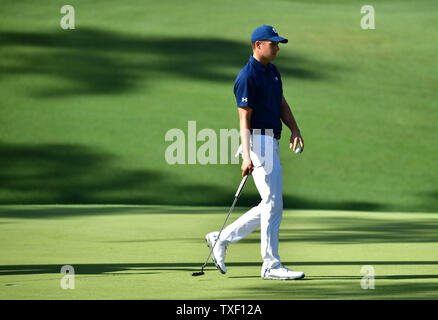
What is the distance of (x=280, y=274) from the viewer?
6938mm

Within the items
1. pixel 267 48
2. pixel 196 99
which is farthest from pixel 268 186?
pixel 196 99

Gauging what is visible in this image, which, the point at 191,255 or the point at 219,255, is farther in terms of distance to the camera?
the point at 191,255

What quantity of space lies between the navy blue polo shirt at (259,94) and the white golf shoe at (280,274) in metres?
1.15

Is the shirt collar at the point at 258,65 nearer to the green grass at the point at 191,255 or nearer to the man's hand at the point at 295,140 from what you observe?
the man's hand at the point at 295,140

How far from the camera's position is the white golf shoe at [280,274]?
6.94 meters

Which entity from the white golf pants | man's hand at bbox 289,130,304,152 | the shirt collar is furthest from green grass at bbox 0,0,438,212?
the shirt collar

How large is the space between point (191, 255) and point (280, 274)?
6.61 feet

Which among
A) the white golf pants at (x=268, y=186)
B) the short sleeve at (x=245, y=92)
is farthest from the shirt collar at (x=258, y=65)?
the white golf pants at (x=268, y=186)

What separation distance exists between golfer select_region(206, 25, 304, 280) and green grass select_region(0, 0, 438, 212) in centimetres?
980

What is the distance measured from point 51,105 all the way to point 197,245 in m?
13.0

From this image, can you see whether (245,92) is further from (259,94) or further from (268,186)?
(268,186)

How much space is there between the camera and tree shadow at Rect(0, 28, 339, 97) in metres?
24.3

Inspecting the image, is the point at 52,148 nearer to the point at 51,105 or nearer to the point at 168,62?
the point at 51,105
